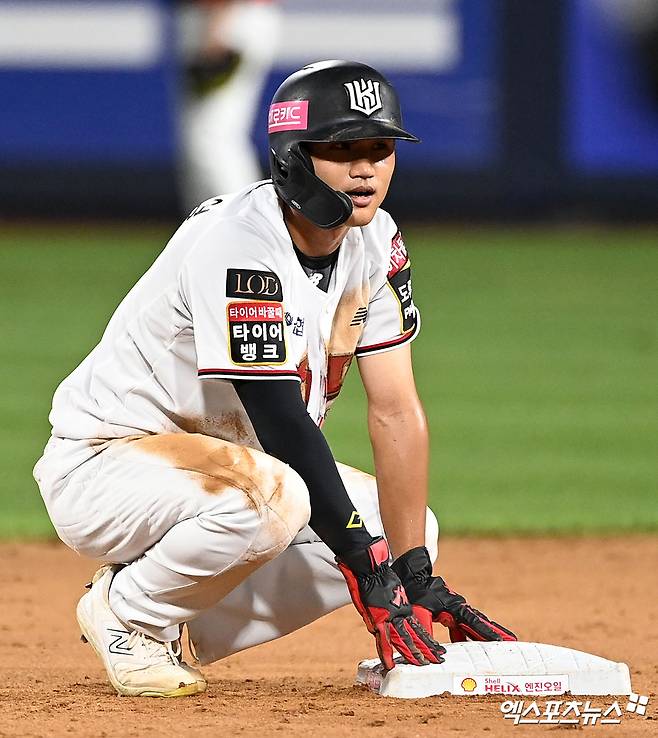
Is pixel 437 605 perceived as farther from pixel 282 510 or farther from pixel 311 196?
pixel 311 196

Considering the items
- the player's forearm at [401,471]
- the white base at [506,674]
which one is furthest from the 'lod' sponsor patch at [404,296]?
the white base at [506,674]

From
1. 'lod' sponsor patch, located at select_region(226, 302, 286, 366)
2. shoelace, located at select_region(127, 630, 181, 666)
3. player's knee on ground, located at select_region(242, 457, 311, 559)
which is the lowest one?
shoelace, located at select_region(127, 630, 181, 666)

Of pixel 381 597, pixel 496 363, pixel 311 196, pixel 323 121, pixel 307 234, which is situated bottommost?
pixel 496 363

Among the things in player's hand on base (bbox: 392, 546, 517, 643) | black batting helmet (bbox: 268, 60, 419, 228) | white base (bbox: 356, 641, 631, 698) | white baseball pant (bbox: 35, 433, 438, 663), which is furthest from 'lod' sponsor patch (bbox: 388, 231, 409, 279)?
white base (bbox: 356, 641, 631, 698)

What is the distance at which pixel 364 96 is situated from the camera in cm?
385

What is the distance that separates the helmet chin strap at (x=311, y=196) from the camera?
3814 millimetres

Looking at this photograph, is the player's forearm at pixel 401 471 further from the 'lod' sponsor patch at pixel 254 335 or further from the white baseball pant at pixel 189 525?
the 'lod' sponsor patch at pixel 254 335

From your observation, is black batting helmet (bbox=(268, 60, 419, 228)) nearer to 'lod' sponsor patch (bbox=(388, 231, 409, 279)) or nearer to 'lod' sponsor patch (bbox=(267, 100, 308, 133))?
'lod' sponsor patch (bbox=(267, 100, 308, 133))

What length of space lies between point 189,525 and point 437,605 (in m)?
0.75

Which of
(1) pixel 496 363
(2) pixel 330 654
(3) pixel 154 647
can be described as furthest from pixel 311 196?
(1) pixel 496 363

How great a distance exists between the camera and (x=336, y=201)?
381cm

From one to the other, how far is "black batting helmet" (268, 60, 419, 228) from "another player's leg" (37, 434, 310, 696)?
26.2 inches

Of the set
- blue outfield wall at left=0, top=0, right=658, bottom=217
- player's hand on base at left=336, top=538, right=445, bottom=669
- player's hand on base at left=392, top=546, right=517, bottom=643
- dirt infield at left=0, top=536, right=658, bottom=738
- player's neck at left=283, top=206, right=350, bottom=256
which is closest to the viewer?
dirt infield at left=0, top=536, right=658, bottom=738

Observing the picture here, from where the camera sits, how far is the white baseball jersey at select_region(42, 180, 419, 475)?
12.4 feet
